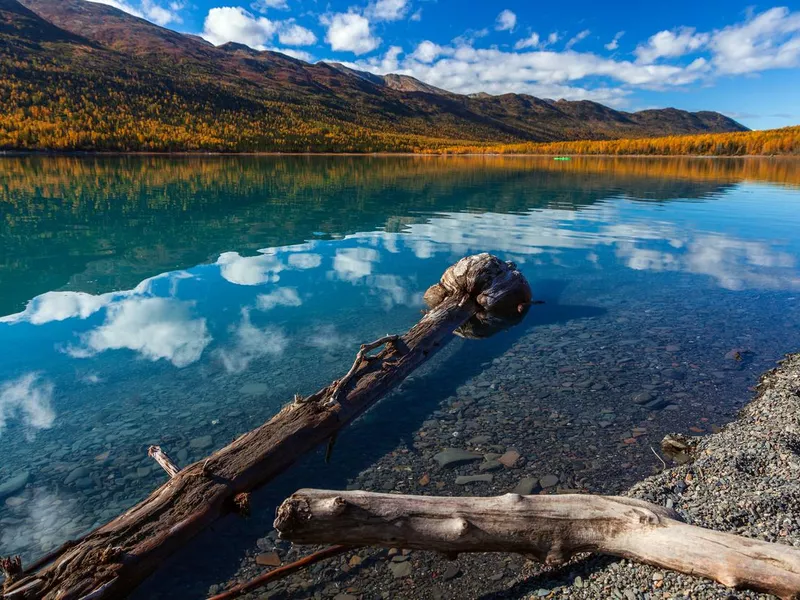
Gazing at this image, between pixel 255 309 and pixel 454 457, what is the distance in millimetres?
7165

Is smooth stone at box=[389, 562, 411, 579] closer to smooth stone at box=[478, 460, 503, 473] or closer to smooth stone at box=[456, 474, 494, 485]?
smooth stone at box=[456, 474, 494, 485]

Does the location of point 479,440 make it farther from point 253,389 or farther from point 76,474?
point 76,474

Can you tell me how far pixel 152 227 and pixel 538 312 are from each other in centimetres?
1807

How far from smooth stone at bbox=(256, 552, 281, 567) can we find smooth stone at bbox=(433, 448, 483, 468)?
2.20 m

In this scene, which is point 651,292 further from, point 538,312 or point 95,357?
point 95,357

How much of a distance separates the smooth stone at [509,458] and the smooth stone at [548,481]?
0.41 metres

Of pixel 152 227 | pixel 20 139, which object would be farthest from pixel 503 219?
pixel 20 139

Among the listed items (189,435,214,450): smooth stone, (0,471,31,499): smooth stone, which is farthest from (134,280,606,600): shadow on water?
(0,471,31,499): smooth stone

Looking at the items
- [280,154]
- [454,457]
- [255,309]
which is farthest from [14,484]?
[280,154]

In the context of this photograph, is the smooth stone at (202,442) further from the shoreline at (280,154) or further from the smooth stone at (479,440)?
the shoreline at (280,154)

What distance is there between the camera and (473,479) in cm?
578

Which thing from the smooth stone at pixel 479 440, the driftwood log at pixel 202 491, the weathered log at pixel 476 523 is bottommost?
the smooth stone at pixel 479 440

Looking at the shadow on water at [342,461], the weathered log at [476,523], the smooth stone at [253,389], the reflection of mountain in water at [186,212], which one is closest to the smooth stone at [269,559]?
the shadow on water at [342,461]

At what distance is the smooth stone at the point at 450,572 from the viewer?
14.4 feet
